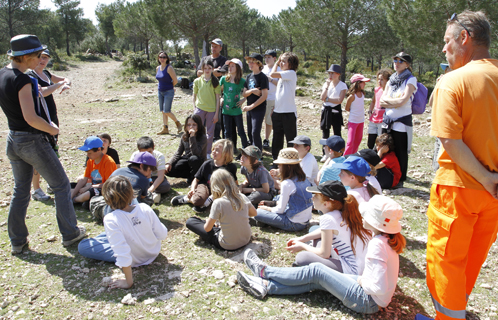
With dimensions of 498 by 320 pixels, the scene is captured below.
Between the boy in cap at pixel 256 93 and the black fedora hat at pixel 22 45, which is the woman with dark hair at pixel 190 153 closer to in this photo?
the boy in cap at pixel 256 93

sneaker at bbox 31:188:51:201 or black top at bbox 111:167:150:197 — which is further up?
black top at bbox 111:167:150:197

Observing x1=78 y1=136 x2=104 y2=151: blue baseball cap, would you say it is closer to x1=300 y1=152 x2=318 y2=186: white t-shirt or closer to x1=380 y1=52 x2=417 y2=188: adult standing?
x1=300 y1=152 x2=318 y2=186: white t-shirt

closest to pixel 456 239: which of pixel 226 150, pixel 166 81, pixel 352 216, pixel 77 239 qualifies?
pixel 352 216

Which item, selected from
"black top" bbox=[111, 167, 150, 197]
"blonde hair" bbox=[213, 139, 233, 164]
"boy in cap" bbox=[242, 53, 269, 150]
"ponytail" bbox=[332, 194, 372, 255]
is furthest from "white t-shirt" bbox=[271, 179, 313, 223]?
"boy in cap" bbox=[242, 53, 269, 150]

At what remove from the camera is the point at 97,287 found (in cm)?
334

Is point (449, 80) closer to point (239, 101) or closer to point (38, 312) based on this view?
point (38, 312)

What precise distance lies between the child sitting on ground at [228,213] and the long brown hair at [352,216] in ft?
3.30

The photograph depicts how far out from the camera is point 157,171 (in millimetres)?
5480

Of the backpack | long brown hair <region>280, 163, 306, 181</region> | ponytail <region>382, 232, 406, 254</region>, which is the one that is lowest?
ponytail <region>382, 232, 406, 254</region>

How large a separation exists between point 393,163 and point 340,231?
3.15 meters

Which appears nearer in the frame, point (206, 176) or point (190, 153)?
point (206, 176)

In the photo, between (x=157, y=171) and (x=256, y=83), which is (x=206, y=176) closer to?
(x=157, y=171)

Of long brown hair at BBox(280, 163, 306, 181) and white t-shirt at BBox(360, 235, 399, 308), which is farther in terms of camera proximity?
long brown hair at BBox(280, 163, 306, 181)

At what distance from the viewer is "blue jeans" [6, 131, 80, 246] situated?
139 inches
